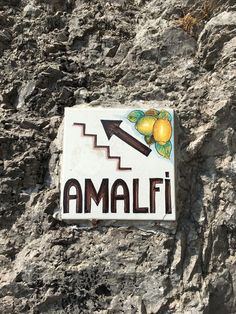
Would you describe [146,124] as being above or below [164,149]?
above

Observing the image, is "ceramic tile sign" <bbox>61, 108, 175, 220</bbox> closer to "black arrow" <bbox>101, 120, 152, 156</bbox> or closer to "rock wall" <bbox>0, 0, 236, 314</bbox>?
"black arrow" <bbox>101, 120, 152, 156</bbox>

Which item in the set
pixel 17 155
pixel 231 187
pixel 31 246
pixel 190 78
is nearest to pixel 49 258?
pixel 31 246

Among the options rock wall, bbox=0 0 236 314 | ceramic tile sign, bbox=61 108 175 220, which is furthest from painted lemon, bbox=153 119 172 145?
rock wall, bbox=0 0 236 314

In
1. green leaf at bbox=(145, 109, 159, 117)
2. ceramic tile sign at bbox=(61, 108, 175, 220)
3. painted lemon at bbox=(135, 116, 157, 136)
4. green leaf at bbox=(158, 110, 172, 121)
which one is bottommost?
ceramic tile sign at bbox=(61, 108, 175, 220)

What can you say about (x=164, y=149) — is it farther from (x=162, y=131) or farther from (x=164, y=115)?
(x=164, y=115)

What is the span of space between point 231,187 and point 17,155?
4.57 ft

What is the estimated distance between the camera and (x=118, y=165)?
302cm

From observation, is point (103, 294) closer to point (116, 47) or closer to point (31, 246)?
point (31, 246)

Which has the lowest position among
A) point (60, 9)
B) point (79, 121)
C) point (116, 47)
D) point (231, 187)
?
point (231, 187)

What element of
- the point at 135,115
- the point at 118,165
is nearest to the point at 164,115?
the point at 135,115

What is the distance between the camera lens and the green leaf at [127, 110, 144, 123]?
10.2 ft

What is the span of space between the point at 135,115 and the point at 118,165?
1.16 feet

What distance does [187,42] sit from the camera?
3.43 m

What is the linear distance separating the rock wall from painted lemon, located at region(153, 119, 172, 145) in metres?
0.11
